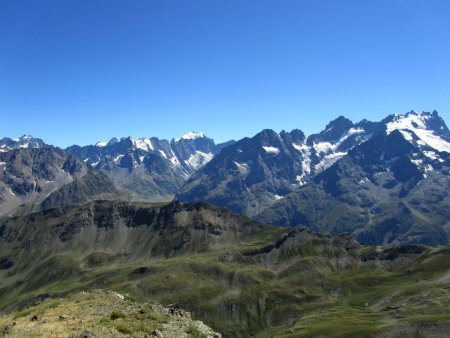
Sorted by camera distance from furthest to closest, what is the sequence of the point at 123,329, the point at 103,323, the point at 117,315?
the point at 117,315 < the point at 103,323 < the point at 123,329

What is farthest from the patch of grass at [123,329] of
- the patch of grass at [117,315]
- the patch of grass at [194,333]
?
the patch of grass at [194,333]

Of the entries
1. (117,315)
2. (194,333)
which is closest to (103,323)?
(117,315)

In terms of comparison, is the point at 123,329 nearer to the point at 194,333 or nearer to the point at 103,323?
the point at 103,323

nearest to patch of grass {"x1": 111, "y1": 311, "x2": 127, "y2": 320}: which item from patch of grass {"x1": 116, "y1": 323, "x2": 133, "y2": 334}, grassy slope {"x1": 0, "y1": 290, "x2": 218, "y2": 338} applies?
grassy slope {"x1": 0, "y1": 290, "x2": 218, "y2": 338}

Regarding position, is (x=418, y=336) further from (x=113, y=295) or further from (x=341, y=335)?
(x=113, y=295)

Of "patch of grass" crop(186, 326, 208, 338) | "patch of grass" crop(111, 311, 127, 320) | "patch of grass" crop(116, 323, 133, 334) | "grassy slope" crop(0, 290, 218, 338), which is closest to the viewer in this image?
"patch of grass" crop(116, 323, 133, 334)

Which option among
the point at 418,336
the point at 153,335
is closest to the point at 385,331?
the point at 418,336

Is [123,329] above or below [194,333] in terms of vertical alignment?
above

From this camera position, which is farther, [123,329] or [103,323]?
[103,323]

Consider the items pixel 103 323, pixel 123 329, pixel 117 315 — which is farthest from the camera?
pixel 117 315

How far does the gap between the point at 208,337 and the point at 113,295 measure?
22396 millimetres

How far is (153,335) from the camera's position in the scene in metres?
36.1

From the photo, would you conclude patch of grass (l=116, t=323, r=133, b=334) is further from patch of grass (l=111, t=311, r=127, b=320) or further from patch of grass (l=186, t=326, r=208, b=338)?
patch of grass (l=186, t=326, r=208, b=338)

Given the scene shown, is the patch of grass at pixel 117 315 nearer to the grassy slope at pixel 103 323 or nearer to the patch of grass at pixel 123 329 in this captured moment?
the grassy slope at pixel 103 323
